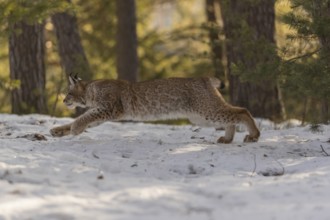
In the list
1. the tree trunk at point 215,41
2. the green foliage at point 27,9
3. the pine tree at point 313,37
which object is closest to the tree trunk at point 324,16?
the pine tree at point 313,37

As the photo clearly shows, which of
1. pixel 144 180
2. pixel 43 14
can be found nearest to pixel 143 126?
pixel 43 14

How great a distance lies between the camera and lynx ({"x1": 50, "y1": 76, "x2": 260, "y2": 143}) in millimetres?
8078

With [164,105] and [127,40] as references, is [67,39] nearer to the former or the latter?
[127,40]

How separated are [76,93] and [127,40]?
5637 millimetres

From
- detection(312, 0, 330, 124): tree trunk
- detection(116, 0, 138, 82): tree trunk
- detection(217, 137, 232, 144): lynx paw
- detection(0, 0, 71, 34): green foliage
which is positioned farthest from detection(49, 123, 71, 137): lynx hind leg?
detection(116, 0, 138, 82): tree trunk

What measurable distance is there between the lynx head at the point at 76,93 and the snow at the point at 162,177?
53 cm

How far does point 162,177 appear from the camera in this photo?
6.07 metres

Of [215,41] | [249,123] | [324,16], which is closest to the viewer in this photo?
[324,16]

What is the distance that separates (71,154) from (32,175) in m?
1.11

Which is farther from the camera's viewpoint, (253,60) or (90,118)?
(253,60)

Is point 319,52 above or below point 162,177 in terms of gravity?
above

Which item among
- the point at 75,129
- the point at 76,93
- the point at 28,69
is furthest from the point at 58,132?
the point at 28,69

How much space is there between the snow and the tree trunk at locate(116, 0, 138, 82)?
5.60 meters

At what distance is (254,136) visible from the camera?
8.06 metres
